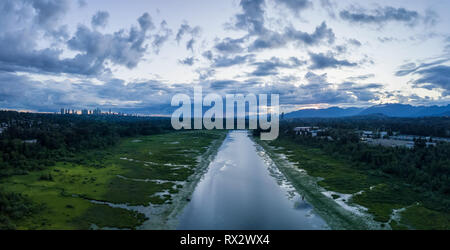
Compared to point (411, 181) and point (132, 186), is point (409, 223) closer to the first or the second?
point (411, 181)

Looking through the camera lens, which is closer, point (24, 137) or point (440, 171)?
→ point (440, 171)

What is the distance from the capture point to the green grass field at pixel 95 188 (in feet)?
81.9

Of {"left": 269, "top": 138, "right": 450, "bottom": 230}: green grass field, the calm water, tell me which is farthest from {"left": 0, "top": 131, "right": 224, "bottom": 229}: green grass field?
{"left": 269, "top": 138, "right": 450, "bottom": 230}: green grass field

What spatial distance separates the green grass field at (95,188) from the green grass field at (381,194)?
24611 millimetres

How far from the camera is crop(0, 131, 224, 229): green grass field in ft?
→ 81.9

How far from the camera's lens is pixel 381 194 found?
114ft

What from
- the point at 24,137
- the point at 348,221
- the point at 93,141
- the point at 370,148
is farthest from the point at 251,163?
the point at 24,137

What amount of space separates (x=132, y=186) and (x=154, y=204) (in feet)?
28.8

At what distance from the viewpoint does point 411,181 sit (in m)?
39.9

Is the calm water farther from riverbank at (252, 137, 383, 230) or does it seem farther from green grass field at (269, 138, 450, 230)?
green grass field at (269, 138, 450, 230)

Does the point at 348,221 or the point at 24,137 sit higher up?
the point at 24,137

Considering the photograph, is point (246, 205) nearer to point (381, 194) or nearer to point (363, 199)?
point (363, 199)
